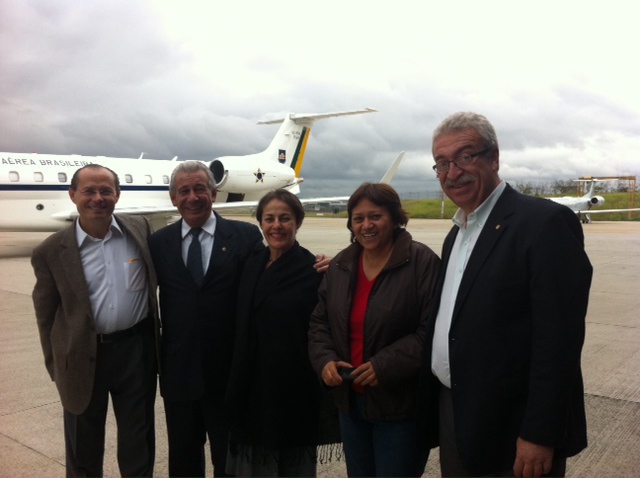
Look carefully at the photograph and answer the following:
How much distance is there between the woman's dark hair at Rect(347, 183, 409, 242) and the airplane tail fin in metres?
22.2

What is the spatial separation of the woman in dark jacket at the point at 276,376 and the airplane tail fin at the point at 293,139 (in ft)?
72.9

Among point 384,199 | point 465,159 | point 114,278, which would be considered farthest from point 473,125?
point 114,278

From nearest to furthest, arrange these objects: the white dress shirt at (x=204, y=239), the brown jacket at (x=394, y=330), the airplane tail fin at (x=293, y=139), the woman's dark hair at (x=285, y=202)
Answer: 1. the brown jacket at (x=394, y=330)
2. the woman's dark hair at (x=285, y=202)
3. the white dress shirt at (x=204, y=239)
4. the airplane tail fin at (x=293, y=139)

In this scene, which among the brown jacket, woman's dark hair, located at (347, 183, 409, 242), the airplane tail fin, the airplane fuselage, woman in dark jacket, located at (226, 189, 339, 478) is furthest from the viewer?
the airplane tail fin

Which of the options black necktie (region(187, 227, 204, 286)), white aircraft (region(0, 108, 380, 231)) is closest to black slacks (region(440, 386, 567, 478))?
black necktie (region(187, 227, 204, 286))

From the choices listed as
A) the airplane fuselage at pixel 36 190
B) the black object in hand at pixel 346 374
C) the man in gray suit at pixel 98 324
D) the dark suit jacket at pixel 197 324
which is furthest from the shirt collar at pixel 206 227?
the airplane fuselage at pixel 36 190

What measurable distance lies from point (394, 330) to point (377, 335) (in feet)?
0.27

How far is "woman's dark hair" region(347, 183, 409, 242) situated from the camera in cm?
266

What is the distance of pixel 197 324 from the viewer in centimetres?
297

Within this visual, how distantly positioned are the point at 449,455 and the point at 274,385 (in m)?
0.96

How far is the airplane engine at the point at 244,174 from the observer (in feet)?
69.5

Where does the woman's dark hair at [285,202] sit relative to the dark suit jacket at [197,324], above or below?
above

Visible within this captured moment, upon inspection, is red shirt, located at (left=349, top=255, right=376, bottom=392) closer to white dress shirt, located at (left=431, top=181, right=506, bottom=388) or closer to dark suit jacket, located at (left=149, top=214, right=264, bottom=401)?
white dress shirt, located at (left=431, top=181, right=506, bottom=388)

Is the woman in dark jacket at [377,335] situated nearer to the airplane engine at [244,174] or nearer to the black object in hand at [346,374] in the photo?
the black object in hand at [346,374]
